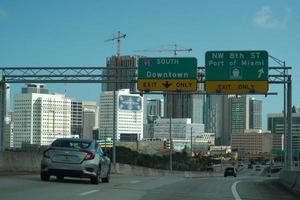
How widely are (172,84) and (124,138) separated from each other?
10057 cm

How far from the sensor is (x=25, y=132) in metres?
91.5

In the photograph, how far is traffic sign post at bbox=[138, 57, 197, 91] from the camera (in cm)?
4053

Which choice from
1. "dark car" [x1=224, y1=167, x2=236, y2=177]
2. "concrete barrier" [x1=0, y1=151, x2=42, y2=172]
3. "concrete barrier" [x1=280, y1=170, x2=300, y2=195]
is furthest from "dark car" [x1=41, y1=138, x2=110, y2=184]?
"dark car" [x1=224, y1=167, x2=236, y2=177]

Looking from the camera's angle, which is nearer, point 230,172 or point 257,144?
point 230,172

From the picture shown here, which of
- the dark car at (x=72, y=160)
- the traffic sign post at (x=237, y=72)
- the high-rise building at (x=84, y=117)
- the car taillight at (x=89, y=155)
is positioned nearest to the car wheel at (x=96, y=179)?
the dark car at (x=72, y=160)

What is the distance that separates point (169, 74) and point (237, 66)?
14.6 feet

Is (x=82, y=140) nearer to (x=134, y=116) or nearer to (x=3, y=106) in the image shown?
(x=3, y=106)

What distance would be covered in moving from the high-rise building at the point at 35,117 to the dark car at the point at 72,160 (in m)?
63.8

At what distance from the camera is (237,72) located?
39.5 meters

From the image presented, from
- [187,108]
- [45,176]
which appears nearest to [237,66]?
[45,176]

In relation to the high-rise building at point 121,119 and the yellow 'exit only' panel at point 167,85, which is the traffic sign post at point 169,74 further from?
the high-rise building at point 121,119

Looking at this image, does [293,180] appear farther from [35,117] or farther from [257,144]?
[257,144]

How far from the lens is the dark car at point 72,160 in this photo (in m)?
21.4

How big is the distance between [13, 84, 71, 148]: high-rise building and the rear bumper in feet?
210
